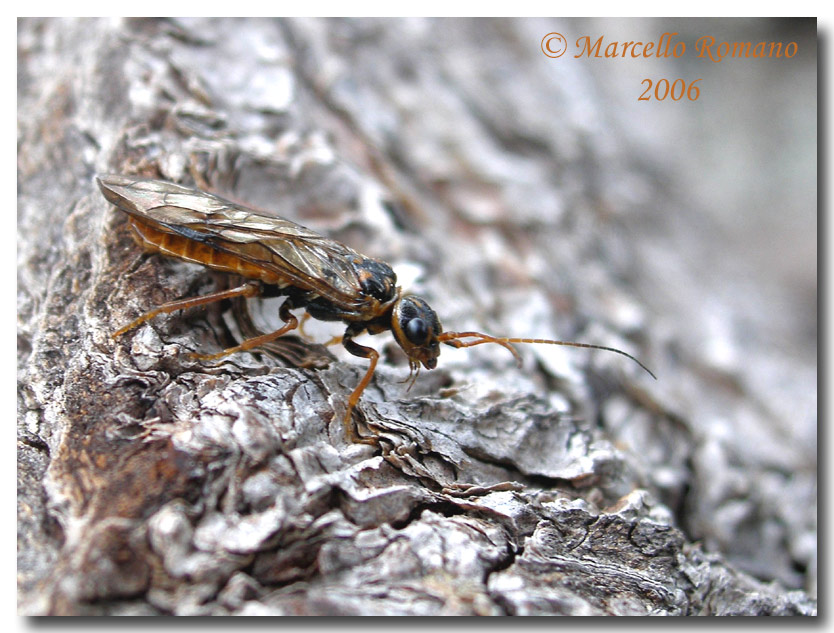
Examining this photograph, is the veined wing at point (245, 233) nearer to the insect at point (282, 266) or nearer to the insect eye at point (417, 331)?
the insect at point (282, 266)

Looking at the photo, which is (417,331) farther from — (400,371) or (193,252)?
(193,252)

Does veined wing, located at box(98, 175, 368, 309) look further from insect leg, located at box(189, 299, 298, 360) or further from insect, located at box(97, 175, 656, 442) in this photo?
insect leg, located at box(189, 299, 298, 360)

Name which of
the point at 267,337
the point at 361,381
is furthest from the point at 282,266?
the point at 361,381

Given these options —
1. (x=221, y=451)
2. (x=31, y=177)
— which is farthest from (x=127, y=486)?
(x=31, y=177)

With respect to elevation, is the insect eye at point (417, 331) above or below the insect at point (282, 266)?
below

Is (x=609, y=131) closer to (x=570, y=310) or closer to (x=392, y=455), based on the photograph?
(x=570, y=310)

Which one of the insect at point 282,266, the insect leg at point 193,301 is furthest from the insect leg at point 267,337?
the insect leg at point 193,301
